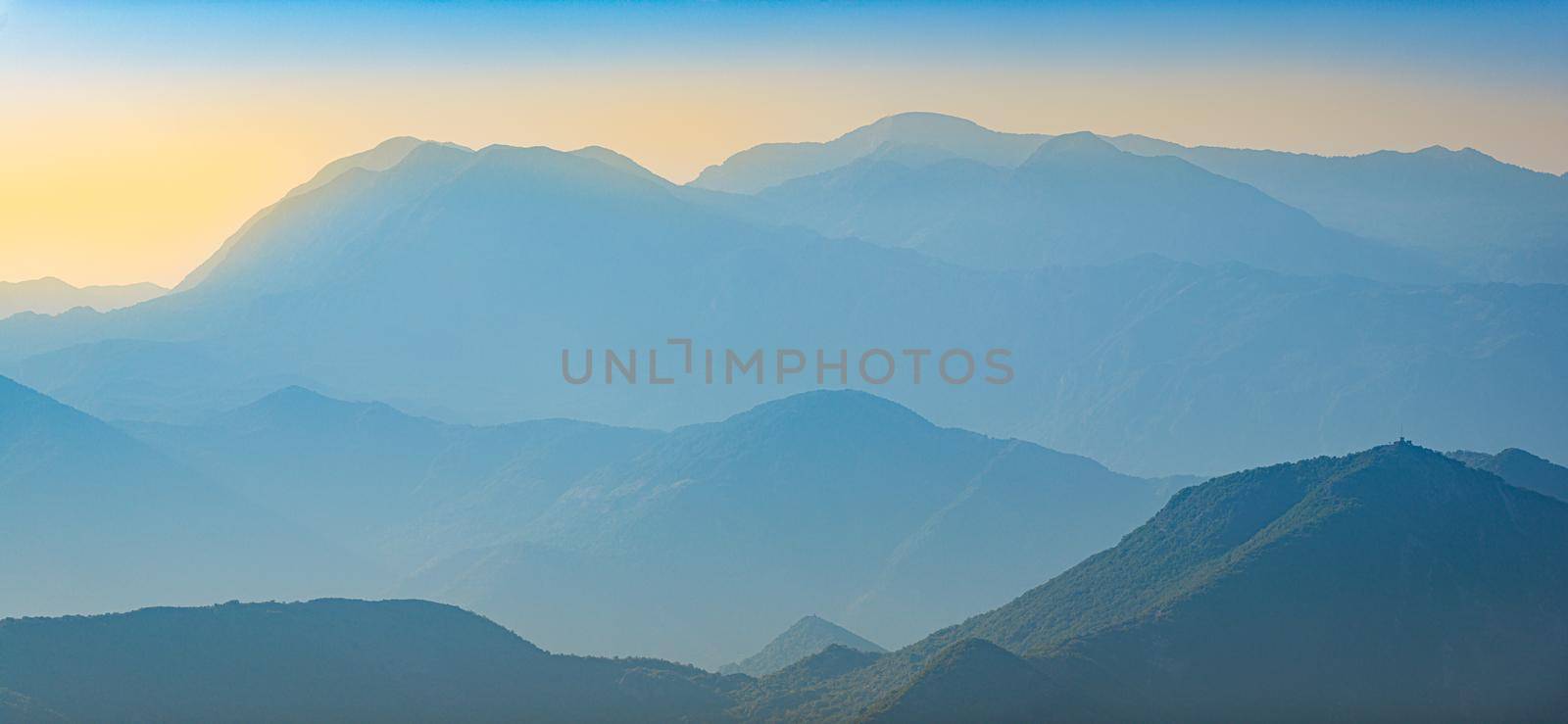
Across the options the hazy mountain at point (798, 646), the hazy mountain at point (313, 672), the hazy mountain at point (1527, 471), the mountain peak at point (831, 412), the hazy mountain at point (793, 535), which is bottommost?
the hazy mountain at point (313, 672)

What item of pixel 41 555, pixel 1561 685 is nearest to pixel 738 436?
→ pixel 41 555

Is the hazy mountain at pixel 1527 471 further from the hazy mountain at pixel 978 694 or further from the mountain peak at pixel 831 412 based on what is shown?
the mountain peak at pixel 831 412

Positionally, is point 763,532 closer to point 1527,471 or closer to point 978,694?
point 1527,471

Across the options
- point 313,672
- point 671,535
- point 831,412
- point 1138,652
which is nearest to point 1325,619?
point 1138,652

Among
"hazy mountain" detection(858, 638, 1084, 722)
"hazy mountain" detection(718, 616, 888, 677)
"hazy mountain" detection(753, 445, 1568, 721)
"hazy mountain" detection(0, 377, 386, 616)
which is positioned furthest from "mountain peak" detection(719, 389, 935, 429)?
"hazy mountain" detection(858, 638, 1084, 722)

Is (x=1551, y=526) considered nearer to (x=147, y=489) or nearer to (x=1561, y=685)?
(x=1561, y=685)

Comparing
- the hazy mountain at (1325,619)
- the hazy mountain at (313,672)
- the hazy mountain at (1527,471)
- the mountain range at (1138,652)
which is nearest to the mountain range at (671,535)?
the hazy mountain at (1527,471)

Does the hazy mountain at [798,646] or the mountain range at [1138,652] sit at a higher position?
the hazy mountain at [798,646]
